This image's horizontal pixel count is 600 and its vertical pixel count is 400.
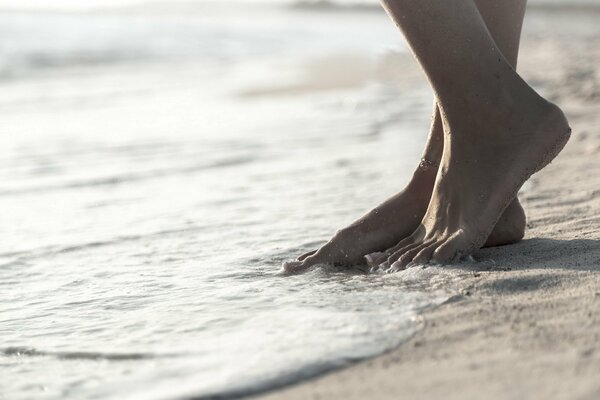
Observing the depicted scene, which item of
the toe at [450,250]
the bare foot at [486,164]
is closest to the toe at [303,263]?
the bare foot at [486,164]

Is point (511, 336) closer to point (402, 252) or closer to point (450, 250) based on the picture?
point (450, 250)

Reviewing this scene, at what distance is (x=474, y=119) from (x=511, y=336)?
69cm

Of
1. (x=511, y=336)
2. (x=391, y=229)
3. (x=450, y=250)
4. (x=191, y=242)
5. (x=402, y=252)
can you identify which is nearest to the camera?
(x=511, y=336)

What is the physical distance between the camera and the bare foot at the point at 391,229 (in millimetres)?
2059

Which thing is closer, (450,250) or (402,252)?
(450,250)

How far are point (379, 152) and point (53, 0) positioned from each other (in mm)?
36359

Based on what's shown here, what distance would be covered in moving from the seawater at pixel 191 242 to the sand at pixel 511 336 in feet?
0.20

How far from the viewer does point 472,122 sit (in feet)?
6.52

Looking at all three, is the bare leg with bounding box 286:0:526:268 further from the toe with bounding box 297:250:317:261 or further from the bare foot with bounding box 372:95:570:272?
the bare foot with bounding box 372:95:570:272

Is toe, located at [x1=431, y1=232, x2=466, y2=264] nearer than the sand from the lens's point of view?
No

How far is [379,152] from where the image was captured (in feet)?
12.5

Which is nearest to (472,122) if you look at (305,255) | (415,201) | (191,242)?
(415,201)

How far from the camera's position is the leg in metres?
1.94

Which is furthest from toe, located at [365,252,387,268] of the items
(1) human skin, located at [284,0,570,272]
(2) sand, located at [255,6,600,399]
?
(2) sand, located at [255,6,600,399]
